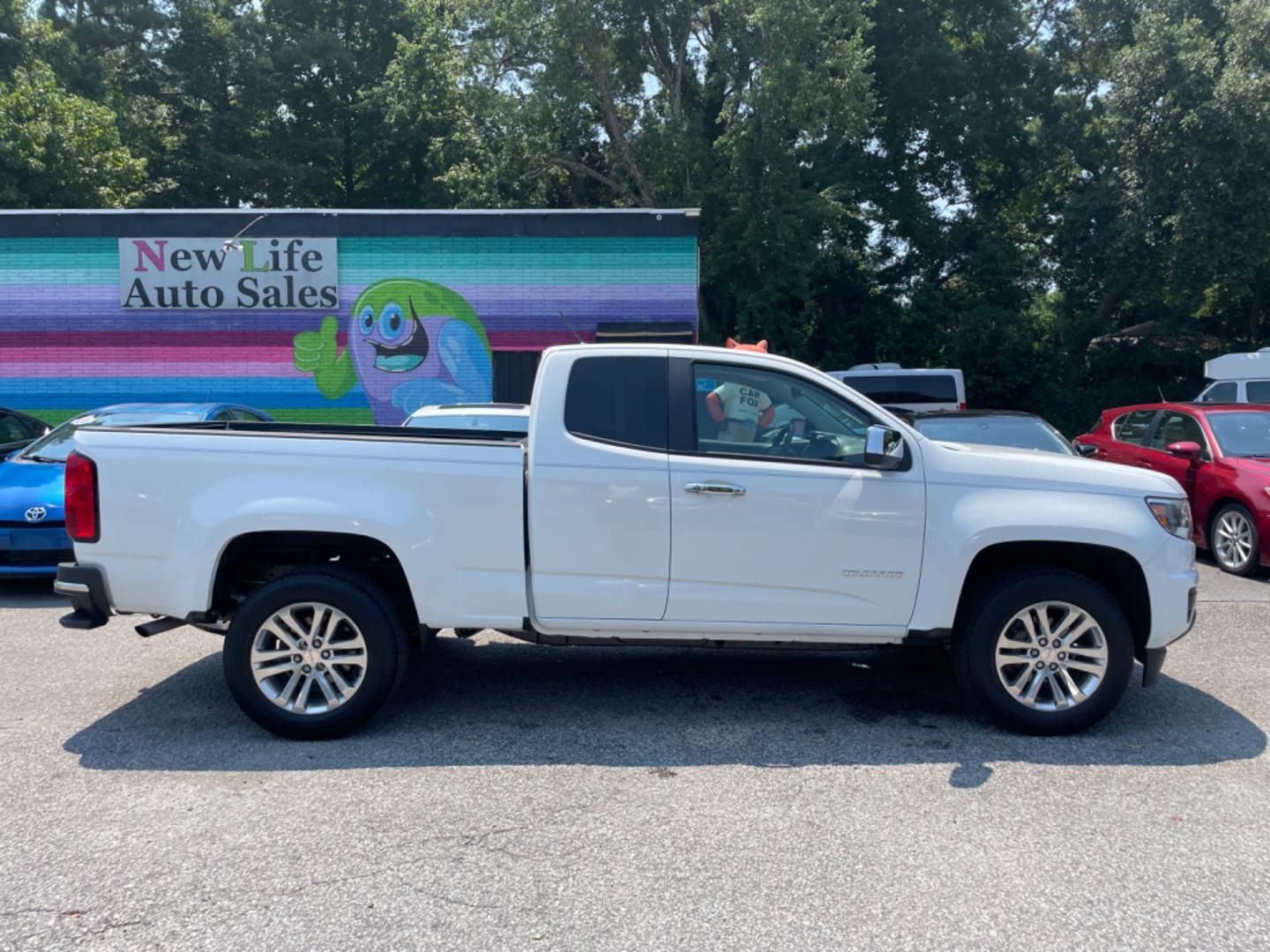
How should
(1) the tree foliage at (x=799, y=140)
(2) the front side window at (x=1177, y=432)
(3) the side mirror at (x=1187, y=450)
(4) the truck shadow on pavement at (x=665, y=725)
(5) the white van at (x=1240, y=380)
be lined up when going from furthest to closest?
(1) the tree foliage at (x=799, y=140) < (5) the white van at (x=1240, y=380) < (2) the front side window at (x=1177, y=432) < (3) the side mirror at (x=1187, y=450) < (4) the truck shadow on pavement at (x=665, y=725)

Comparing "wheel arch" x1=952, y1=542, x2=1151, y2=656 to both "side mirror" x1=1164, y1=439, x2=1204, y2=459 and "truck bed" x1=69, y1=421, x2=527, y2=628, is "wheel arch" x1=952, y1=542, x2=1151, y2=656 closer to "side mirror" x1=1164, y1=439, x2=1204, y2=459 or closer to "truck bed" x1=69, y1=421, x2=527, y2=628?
"truck bed" x1=69, y1=421, x2=527, y2=628

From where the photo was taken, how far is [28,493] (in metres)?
8.49

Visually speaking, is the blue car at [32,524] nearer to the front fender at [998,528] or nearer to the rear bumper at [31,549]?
the rear bumper at [31,549]

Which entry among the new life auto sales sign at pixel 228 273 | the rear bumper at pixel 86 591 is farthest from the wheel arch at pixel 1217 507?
the new life auto sales sign at pixel 228 273

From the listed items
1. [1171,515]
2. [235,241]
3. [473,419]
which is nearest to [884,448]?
[1171,515]

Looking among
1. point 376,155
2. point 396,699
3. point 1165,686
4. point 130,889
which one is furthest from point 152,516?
point 376,155

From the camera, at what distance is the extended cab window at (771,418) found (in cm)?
543

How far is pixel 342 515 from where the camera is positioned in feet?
17.0

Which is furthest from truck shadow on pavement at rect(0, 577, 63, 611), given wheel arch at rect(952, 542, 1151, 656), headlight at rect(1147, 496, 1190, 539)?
headlight at rect(1147, 496, 1190, 539)

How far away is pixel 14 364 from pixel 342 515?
47.7 feet

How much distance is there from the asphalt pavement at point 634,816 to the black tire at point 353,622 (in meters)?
0.14

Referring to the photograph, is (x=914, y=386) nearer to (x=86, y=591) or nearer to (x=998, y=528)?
(x=998, y=528)

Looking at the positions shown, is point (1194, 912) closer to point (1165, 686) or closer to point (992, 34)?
point (1165, 686)

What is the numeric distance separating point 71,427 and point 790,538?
7695mm
